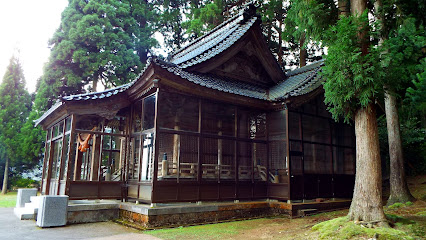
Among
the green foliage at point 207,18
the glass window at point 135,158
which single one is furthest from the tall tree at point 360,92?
the green foliage at point 207,18

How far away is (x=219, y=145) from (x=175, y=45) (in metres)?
22.2

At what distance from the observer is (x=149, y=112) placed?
10.2 metres

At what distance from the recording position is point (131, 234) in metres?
7.70

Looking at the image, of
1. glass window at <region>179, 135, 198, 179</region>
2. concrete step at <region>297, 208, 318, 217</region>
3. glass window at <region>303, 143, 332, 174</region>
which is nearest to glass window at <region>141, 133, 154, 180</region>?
glass window at <region>179, 135, 198, 179</region>

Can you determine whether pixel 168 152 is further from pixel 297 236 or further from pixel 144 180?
pixel 297 236

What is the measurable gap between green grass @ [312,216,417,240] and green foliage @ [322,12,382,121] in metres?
2.69

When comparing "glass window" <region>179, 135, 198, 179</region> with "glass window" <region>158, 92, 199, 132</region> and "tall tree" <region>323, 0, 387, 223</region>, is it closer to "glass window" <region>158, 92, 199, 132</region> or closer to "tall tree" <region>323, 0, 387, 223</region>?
"glass window" <region>158, 92, 199, 132</region>

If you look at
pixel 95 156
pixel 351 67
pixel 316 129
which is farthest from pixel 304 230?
pixel 95 156

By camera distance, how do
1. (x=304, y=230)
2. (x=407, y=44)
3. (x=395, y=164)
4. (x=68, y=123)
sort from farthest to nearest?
(x=407, y=44) < (x=395, y=164) < (x=68, y=123) < (x=304, y=230)

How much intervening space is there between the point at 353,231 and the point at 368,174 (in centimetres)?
143

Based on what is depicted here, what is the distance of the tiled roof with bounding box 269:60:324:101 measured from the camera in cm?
1177

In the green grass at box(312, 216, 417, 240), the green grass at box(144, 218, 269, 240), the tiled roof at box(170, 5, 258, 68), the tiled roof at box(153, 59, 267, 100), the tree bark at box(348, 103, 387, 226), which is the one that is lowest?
the green grass at box(144, 218, 269, 240)

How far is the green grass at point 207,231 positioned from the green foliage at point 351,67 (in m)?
4.46

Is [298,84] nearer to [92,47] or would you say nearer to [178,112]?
[178,112]
